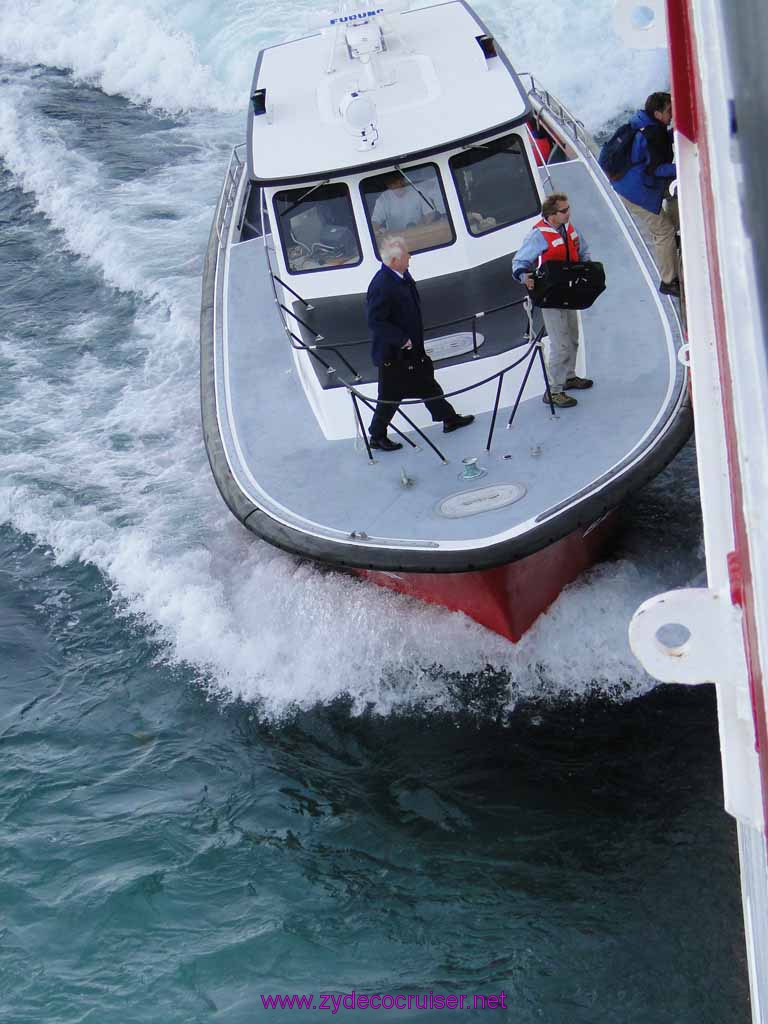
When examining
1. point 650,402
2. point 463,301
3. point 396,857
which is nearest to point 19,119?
point 463,301

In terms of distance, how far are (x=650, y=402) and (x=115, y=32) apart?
45.7 feet

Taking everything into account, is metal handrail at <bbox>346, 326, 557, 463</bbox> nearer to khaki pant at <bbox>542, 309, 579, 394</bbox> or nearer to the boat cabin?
khaki pant at <bbox>542, 309, 579, 394</bbox>

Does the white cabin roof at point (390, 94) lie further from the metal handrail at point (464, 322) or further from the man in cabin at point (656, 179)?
the metal handrail at point (464, 322)

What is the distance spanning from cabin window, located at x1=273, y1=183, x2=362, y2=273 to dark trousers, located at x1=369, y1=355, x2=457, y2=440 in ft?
4.19

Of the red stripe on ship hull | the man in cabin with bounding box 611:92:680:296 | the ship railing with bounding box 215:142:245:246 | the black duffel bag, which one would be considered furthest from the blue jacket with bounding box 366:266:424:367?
the ship railing with bounding box 215:142:245:246

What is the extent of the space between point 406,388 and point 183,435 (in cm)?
380

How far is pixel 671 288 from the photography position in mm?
8086

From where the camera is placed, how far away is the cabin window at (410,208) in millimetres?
8023

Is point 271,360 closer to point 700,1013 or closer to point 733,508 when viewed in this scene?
point 700,1013

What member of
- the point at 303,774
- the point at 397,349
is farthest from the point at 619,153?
the point at 303,774

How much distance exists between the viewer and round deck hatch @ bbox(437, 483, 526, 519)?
681 cm

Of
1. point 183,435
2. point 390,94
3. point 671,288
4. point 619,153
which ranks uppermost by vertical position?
point 390,94

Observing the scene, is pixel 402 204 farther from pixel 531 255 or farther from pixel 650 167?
pixel 650 167

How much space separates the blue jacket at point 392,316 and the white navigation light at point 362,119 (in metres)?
1.35
